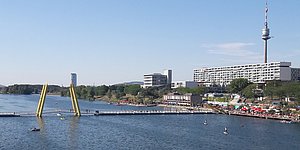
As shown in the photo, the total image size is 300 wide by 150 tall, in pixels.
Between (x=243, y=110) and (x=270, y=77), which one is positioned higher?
(x=270, y=77)

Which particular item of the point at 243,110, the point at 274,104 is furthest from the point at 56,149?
the point at 274,104

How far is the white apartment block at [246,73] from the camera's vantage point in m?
88.8

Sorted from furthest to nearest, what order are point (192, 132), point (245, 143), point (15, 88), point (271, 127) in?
point (15, 88)
point (271, 127)
point (192, 132)
point (245, 143)

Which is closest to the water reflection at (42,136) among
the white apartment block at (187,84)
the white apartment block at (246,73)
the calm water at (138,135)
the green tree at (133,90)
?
the calm water at (138,135)

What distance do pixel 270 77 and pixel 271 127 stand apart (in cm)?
5214

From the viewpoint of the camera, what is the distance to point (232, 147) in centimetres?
2772

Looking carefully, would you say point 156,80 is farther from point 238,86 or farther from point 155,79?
point 238,86

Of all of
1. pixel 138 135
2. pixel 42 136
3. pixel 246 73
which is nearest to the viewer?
pixel 42 136

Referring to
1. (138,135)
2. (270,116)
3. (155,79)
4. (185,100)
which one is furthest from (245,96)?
(155,79)

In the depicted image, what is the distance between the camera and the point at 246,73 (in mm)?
99062

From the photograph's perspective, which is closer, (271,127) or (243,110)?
(271,127)

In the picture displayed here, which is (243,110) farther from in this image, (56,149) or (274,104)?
(56,149)

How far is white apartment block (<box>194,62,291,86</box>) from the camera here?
88.8 metres

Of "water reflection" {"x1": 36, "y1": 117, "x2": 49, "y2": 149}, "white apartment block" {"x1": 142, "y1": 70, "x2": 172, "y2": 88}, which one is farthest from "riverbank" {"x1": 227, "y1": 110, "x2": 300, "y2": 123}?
"white apartment block" {"x1": 142, "y1": 70, "x2": 172, "y2": 88}
